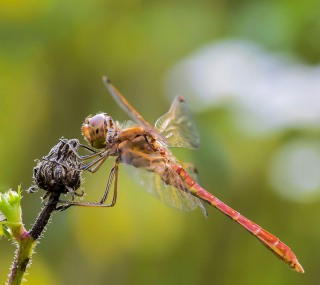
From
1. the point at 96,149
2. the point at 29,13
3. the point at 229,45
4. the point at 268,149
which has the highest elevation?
the point at 29,13

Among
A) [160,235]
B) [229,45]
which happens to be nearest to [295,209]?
[160,235]

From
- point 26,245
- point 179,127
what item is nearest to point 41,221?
point 26,245

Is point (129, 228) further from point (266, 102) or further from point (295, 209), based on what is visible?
point (266, 102)

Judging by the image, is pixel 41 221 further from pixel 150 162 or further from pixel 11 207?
pixel 150 162

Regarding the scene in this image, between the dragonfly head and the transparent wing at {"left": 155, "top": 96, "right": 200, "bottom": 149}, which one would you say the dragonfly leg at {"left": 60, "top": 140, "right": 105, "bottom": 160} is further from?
the transparent wing at {"left": 155, "top": 96, "right": 200, "bottom": 149}

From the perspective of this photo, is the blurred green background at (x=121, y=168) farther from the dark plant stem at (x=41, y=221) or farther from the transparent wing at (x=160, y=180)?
Result: the dark plant stem at (x=41, y=221)

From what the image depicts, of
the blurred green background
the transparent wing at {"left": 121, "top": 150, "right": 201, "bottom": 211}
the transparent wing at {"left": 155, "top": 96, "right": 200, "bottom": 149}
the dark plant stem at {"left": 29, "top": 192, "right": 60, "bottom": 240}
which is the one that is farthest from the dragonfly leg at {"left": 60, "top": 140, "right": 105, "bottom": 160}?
the blurred green background
